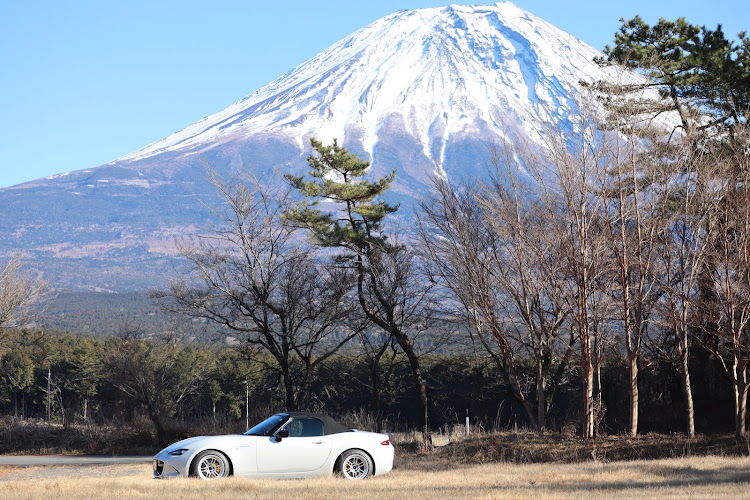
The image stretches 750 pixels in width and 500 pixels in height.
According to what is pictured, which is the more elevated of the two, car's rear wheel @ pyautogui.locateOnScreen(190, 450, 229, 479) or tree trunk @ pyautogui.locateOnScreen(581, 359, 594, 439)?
tree trunk @ pyautogui.locateOnScreen(581, 359, 594, 439)

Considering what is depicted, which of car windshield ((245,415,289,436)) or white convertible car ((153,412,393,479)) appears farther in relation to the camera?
car windshield ((245,415,289,436))

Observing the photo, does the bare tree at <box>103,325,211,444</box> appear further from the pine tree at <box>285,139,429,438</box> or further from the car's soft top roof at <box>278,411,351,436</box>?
the car's soft top roof at <box>278,411,351,436</box>

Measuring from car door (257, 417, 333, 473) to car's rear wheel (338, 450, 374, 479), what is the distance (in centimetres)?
32

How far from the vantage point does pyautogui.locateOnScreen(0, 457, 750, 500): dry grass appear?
37.0 ft

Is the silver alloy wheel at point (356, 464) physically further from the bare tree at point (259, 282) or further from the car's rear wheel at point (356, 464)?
the bare tree at point (259, 282)

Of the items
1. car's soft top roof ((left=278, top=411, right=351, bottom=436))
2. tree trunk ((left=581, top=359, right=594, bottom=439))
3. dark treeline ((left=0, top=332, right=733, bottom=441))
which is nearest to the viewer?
car's soft top roof ((left=278, top=411, right=351, bottom=436))

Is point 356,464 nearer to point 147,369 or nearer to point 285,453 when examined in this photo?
point 285,453

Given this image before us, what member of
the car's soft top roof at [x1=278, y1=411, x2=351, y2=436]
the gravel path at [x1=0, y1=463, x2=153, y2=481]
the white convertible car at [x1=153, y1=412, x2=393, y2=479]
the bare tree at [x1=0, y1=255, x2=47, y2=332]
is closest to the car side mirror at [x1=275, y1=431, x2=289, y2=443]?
the white convertible car at [x1=153, y1=412, x2=393, y2=479]

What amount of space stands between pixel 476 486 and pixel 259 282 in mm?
15424

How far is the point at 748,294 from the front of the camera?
17953 millimetres

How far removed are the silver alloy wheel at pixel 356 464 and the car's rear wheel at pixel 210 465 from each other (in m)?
1.95

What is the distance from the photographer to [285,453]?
1396 centimetres

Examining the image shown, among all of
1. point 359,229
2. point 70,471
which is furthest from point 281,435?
point 359,229

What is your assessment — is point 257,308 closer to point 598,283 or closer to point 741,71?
point 598,283
